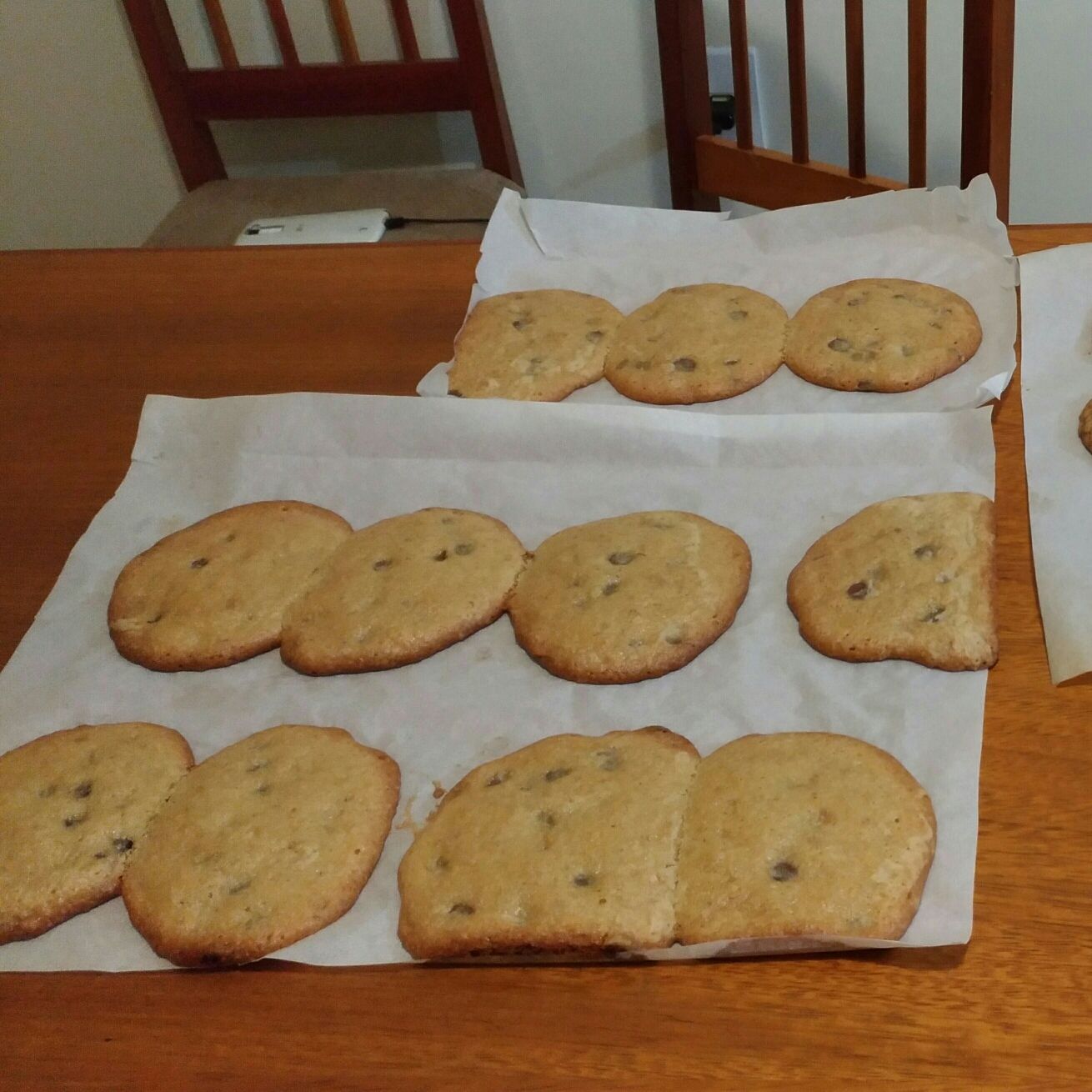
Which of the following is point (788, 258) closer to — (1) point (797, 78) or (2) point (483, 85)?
(1) point (797, 78)

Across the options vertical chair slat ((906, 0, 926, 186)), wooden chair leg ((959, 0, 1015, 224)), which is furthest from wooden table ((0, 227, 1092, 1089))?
vertical chair slat ((906, 0, 926, 186))

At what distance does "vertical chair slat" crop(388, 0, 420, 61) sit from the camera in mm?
1770

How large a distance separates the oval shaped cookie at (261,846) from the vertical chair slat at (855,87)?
1.01 metres

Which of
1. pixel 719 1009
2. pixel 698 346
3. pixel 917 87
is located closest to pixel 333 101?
pixel 917 87

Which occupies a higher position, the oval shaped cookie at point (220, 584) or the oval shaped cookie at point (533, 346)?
the oval shaped cookie at point (533, 346)

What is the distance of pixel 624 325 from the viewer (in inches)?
44.9

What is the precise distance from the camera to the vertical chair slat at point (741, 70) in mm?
1463

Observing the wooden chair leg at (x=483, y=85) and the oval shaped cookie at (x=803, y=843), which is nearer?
the oval shaped cookie at (x=803, y=843)

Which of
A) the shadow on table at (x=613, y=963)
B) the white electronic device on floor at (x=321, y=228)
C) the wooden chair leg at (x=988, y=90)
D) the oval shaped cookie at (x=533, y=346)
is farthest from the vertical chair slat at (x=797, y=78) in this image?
the shadow on table at (x=613, y=963)

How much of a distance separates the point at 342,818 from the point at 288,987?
11cm

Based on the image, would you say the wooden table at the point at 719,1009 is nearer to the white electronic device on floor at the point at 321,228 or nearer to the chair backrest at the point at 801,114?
the chair backrest at the point at 801,114

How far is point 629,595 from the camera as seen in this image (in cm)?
86

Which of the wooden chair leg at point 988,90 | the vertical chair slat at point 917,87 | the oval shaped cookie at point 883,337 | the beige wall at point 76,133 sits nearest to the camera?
the oval shaped cookie at point 883,337

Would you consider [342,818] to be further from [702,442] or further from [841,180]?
[841,180]
